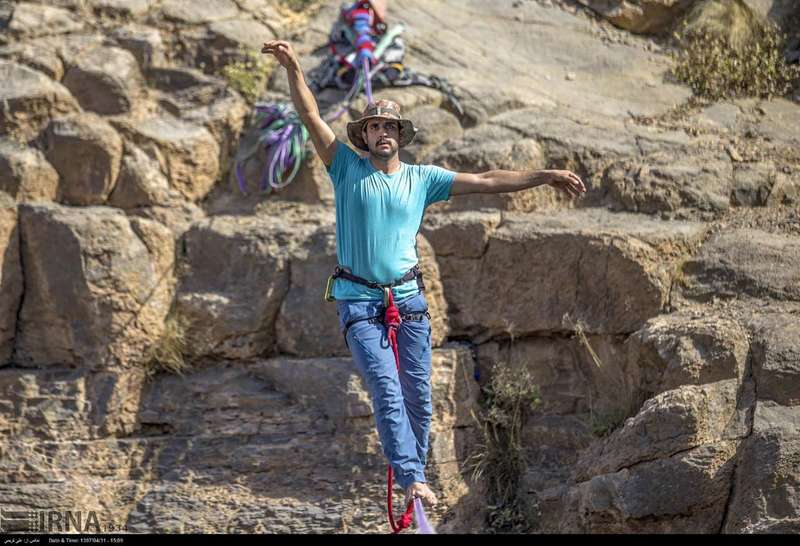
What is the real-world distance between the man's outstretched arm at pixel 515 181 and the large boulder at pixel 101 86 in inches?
148

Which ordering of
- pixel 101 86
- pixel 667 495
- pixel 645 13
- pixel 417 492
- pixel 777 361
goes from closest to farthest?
pixel 417 492
pixel 667 495
pixel 777 361
pixel 101 86
pixel 645 13

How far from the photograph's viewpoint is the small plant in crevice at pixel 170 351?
7953mm

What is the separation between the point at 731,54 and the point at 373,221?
4959mm

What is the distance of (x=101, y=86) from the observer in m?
9.02

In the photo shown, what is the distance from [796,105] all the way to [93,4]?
6.21 m

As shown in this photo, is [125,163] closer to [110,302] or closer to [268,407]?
[110,302]

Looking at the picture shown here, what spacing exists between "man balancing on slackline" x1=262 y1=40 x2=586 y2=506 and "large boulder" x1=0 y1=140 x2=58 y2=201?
122 inches

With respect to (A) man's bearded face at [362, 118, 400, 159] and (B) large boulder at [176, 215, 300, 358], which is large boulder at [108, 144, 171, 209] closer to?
(B) large boulder at [176, 215, 300, 358]

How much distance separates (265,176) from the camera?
28.8ft

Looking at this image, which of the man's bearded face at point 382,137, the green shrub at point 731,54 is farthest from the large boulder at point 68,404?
the green shrub at point 731,54

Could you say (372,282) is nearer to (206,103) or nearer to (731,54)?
(206,103)

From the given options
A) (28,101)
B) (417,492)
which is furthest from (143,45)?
(417,492)

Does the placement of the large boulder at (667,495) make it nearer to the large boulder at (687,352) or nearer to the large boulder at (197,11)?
the large boulder at (687,352)

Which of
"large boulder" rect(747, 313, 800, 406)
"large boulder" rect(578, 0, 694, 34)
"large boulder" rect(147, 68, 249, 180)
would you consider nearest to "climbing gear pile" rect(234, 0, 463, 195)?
"large boulder" rect(147, 68, 249, 180)
